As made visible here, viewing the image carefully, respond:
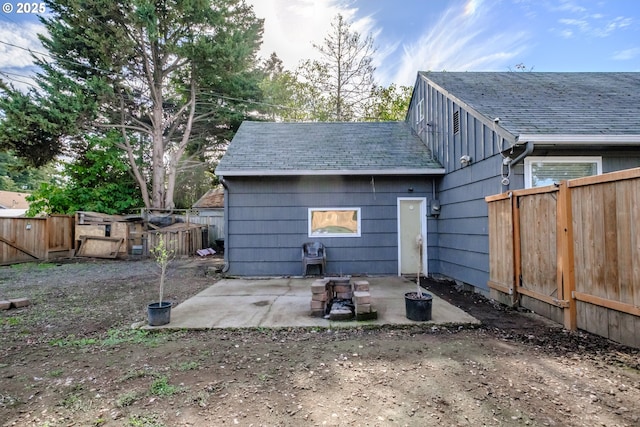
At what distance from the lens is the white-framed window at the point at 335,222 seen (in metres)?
6.69

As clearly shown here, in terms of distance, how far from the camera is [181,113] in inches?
528

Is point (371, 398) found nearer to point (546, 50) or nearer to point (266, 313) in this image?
point (266, 313)

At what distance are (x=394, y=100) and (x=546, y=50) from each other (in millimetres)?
7083

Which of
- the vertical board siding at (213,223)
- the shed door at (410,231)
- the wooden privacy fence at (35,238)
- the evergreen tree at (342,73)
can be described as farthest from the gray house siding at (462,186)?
the wooden privacy fence at (35,238)

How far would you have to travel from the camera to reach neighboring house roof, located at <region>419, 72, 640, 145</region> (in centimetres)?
415

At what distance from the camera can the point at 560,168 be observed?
4.41m

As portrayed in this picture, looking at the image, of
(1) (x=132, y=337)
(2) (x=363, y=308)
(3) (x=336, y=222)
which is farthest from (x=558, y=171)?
(1) (x=132, y=337)

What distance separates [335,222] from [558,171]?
3928 millimetres

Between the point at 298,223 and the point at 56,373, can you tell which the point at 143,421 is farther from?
the point at 298,223

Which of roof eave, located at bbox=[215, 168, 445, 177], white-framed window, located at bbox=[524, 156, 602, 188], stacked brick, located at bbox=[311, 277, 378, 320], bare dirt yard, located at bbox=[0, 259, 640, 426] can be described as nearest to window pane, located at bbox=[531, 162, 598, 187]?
white-framed window, located at bbox=[524, 156, 602, 188]

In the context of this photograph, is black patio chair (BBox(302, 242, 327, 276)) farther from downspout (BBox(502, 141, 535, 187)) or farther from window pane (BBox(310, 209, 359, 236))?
downspout (BBox(502, 141, 535, 187))

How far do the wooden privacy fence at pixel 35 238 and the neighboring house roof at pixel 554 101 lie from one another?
38.4ft

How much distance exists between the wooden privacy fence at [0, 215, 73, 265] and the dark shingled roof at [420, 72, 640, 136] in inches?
462

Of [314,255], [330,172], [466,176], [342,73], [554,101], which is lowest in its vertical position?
[314,255]
